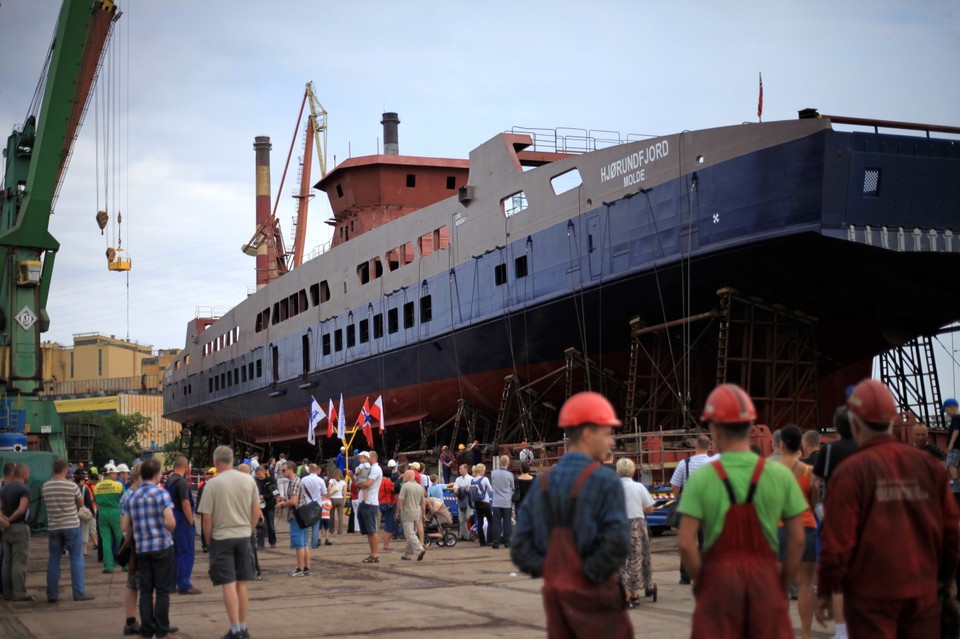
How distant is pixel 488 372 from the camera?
30781 millimetres

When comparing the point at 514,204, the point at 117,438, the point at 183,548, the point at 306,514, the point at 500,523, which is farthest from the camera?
the point at 117,438

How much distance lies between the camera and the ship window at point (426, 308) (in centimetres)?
3284

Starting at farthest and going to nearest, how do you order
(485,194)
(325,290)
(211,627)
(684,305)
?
(325,290), (485,194), (684,305), (211,627)

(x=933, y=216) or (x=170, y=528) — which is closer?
(x=170, y=528)

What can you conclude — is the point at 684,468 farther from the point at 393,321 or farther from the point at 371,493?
the point at 393,321

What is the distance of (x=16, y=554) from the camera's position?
523 inches

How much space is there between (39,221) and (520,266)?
42.0ft

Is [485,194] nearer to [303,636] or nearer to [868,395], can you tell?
[303,636]

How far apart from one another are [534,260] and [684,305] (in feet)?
16.6

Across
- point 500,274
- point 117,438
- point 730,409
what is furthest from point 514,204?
point 117,438

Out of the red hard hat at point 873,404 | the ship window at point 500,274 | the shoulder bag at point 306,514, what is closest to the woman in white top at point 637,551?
the red hard hat at point 873,404

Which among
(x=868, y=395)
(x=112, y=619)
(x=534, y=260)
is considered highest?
(x=534, y=260)

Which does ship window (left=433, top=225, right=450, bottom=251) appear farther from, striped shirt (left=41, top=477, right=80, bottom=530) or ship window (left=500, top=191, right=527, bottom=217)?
striped shirt (left=41, top=477, right=80, bottom=530)

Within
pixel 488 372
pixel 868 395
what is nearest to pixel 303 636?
pixel 868 395
